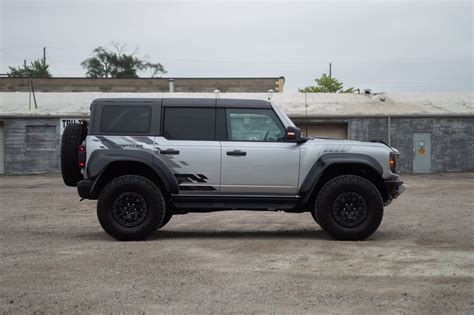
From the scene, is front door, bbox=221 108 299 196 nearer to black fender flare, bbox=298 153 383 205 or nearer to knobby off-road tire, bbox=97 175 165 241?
black fender flare, bbox=298 153 383 205

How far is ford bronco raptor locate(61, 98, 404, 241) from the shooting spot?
9.80 m

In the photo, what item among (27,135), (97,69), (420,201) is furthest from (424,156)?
(97,69)

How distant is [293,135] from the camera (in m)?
9.82

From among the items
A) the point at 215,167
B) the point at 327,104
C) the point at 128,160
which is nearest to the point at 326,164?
the point at 215,167

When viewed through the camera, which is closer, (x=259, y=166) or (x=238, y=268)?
(x=238, y=268)

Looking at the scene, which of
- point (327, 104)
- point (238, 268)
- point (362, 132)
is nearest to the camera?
point (238, 268)

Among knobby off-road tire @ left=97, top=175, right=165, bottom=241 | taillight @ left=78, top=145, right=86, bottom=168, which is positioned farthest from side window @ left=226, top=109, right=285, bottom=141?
taillight @ left=78, top=145, right=86, bottom=168

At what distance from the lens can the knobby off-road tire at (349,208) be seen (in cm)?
977

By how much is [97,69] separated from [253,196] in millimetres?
64943

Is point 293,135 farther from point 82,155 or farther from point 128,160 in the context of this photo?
point 82,155

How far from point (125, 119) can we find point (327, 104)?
23530mm

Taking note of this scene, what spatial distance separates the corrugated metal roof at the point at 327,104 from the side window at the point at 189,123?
20444 millimetres

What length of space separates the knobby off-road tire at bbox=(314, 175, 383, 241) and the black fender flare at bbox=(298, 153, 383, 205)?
18 cm

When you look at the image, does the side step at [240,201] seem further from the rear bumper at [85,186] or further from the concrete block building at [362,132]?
the concrete block building at [362,132]
